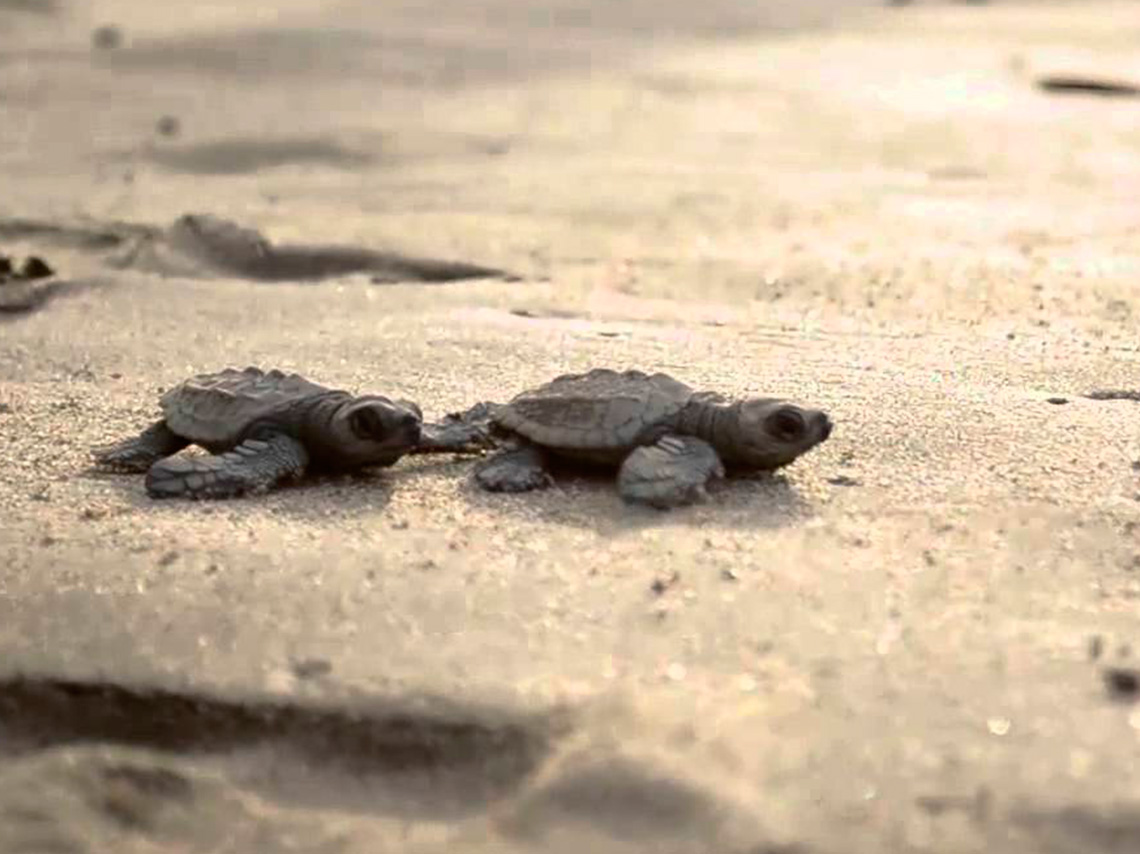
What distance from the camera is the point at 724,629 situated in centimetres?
253

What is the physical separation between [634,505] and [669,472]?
75 mm

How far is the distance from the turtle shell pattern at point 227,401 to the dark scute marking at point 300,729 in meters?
0.81

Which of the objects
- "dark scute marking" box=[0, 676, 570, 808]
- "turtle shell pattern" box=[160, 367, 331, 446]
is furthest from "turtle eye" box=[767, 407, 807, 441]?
"dark scute marking" box=[0, 676, 570, 808]

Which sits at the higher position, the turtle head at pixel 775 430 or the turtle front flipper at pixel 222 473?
the turtle head at pixel 775 430

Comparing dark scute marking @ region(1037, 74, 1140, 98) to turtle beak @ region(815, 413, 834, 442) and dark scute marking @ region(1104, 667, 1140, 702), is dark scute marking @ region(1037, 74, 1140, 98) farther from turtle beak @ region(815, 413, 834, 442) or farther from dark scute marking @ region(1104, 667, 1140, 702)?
dark scute marking @ region(1104, 667, 1140, 702)

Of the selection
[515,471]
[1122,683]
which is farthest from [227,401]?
[1122,683]

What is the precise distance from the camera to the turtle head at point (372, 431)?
3.10m

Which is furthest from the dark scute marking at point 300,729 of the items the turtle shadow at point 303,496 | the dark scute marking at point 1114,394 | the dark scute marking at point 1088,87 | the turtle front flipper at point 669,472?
the dark scute marking at point 1088,87

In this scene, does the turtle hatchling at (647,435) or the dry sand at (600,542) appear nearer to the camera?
the dry sand at (600,542)

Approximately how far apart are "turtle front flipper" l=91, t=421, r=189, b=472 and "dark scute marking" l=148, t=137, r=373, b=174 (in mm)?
3028

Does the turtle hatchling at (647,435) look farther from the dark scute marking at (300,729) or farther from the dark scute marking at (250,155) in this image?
the dark scute marking at (250,155)

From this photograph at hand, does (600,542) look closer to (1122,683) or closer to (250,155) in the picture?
(1122,683)

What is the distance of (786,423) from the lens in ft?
10.1

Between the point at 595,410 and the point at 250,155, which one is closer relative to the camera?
the point at 595,410
